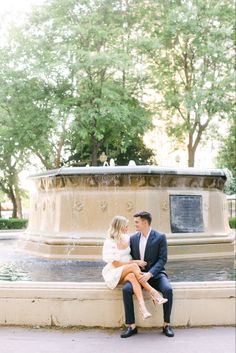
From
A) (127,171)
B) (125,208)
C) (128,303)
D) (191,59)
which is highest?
(191,59)

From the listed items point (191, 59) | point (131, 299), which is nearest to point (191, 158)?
point (191, 59)

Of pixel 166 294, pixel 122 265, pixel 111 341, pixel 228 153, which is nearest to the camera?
pixel 111 341

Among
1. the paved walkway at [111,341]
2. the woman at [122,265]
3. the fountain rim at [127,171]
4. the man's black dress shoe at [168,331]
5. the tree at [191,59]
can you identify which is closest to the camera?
the paved walkway at [111,341]

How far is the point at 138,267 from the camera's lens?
6.59m

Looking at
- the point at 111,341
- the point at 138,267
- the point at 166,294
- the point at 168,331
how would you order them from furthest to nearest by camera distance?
1. the point at 138,267
2. the point at 166,294
3. the point at 168,331
4. the point at 111,341

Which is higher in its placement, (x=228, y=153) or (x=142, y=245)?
(x=228, y=153)

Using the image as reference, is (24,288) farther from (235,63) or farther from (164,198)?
(235,63)

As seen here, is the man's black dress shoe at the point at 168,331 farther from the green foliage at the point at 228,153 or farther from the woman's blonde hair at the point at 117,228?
the green foliage at the point at 228,153

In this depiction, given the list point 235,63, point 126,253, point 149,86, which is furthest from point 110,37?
point 126,253

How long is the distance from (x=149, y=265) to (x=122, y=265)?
14.5 inches

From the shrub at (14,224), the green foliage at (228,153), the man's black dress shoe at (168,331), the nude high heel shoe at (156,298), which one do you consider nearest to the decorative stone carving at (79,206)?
the nude high heel shoe at (156,298)

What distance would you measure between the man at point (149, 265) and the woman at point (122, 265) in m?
0.08

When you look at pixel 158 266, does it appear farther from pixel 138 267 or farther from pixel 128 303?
pixel 128 303

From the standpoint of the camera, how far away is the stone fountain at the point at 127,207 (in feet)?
36.3
